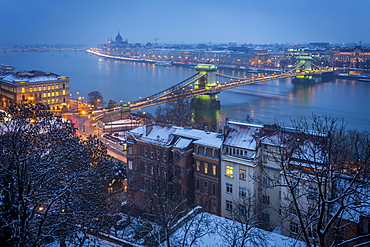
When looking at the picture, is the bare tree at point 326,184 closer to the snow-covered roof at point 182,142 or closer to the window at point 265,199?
the window at point 265,199

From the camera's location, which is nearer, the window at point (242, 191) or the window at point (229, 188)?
the window at point (242, 191)

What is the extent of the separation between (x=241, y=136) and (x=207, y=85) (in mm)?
15330

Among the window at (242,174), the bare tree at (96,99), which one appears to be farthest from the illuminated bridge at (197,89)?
the window at (242,174)

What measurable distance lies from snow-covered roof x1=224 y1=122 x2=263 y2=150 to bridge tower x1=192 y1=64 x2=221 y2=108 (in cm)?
1279

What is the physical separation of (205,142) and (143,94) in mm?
16056

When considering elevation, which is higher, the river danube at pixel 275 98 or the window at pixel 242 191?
the window at pixel 242 191

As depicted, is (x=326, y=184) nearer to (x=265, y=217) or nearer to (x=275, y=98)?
(x=265, y=217)

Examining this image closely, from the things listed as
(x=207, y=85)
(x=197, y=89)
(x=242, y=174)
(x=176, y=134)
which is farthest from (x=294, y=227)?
(x=207, y=85)

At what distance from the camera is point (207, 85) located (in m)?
20.5

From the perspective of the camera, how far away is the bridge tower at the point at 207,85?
18594 millimetres

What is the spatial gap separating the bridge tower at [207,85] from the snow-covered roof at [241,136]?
12.8 metres

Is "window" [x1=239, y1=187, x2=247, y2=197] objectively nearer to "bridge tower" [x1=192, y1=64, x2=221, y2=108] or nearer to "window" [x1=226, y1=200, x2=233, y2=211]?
"window" [x1=226, y1=200, x2=233, y2=211]

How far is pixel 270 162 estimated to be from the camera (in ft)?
16.7

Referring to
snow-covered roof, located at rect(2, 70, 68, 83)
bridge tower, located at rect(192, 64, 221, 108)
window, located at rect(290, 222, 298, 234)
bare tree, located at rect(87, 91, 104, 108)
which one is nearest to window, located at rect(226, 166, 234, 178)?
window, located at rect(290, 222, 298, 234)
